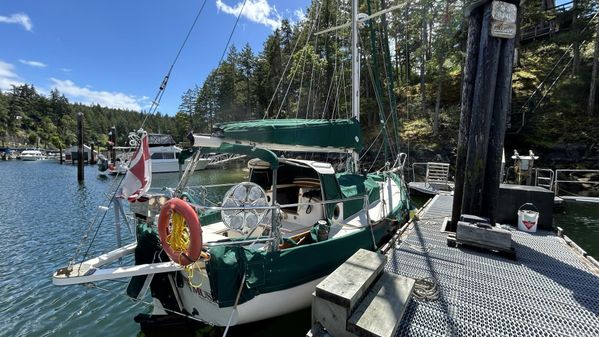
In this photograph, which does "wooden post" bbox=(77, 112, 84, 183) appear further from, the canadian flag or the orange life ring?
the orange life ring

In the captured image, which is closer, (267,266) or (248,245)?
(267,266)

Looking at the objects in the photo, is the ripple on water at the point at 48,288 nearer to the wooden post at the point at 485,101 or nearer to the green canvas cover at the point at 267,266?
the green canvas cover at the point at 267,266

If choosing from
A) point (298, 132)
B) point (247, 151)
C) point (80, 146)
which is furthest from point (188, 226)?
point (80, 146)

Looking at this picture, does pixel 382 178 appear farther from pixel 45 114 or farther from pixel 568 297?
pixel 45 114

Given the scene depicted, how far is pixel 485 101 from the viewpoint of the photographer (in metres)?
4.93

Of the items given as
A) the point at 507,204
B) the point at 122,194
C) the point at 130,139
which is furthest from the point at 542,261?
the point at 130,139

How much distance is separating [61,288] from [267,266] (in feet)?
18.7

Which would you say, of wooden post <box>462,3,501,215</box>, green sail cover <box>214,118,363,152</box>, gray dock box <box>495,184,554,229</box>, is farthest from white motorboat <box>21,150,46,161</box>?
gray dock box <box>495,184,554,229</box>

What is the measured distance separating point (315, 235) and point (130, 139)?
380cm

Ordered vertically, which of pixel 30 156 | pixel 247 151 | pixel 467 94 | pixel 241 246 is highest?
pixel 467 94

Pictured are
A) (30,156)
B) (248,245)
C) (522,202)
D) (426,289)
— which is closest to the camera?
(426,289)

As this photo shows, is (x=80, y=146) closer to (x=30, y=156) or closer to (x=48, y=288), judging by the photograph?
(x=48, y=288)

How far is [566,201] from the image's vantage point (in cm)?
1226

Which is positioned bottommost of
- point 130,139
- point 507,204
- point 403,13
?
point 507,204
